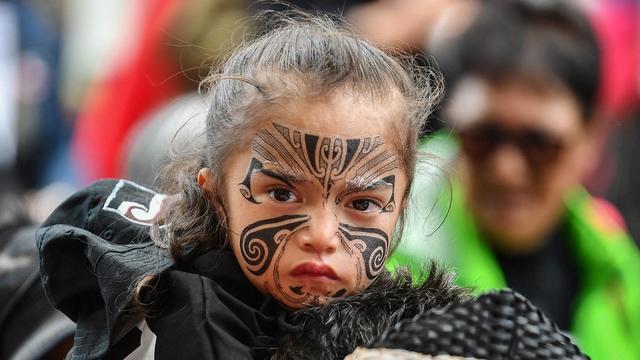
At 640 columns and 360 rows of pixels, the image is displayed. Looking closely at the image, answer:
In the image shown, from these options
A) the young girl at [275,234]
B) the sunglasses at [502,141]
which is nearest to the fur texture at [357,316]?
the young girl at [275,234]

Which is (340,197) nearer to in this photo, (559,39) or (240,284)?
(240,284)

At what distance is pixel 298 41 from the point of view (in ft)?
5.51

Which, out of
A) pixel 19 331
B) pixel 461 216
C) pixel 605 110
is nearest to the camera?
pixel 19 331

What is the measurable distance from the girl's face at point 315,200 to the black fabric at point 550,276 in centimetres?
151

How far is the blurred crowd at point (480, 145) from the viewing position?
2.34 m

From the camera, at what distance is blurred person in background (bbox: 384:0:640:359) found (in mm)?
2881

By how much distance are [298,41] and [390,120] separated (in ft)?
0.58

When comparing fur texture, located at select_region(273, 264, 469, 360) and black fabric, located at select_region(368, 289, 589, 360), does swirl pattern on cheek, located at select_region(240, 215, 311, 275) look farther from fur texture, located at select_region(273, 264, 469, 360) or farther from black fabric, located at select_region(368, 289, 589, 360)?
black fabric, located at select_region(368, 289, 589, 360)

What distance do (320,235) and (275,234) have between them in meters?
0.07

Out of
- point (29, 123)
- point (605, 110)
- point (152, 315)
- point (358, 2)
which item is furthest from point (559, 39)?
point (29, 123)

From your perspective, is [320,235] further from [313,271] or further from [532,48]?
[532,48]

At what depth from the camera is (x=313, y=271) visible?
157 cm

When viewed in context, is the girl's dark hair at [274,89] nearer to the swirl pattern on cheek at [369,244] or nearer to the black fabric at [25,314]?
the swirl pattern on cheek at [369,244]

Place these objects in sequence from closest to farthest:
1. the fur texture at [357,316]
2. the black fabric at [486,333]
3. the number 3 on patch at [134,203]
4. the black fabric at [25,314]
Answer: the black fabric at [486,333], the fur texture at [357,316], the number 3 on patch at [134,203], the black fabric at [25,314]
